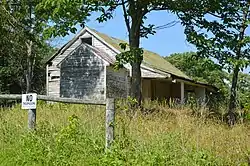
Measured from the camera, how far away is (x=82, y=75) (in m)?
27.0

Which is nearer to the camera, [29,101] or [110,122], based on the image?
[110,122]

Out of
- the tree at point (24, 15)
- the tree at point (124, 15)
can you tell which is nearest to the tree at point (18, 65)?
the tree at point (24, 15)

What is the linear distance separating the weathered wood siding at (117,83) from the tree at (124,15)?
10579 millimetres

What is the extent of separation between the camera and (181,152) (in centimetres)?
702

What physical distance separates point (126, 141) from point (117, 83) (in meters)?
19.4

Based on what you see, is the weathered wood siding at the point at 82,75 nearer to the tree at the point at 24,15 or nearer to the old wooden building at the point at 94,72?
the old wooden building at the point at 94,72

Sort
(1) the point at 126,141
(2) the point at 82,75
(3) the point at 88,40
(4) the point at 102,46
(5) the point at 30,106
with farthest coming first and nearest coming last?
(3) the point at 88,40
(4) the point at 102,46
(2) the point at 82,75
(5) the point at 30,106
(1) the point at 126,141

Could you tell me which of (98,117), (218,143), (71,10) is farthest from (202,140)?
(71,10)

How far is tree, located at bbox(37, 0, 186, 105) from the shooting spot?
42.3ft

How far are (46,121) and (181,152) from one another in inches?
137

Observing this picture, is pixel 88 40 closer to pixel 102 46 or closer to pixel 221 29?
pixel 102 46

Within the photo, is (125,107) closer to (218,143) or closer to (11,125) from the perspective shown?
(218,143)

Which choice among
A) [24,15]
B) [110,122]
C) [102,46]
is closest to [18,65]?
[102,46]

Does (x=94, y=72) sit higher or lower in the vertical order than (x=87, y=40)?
lower
